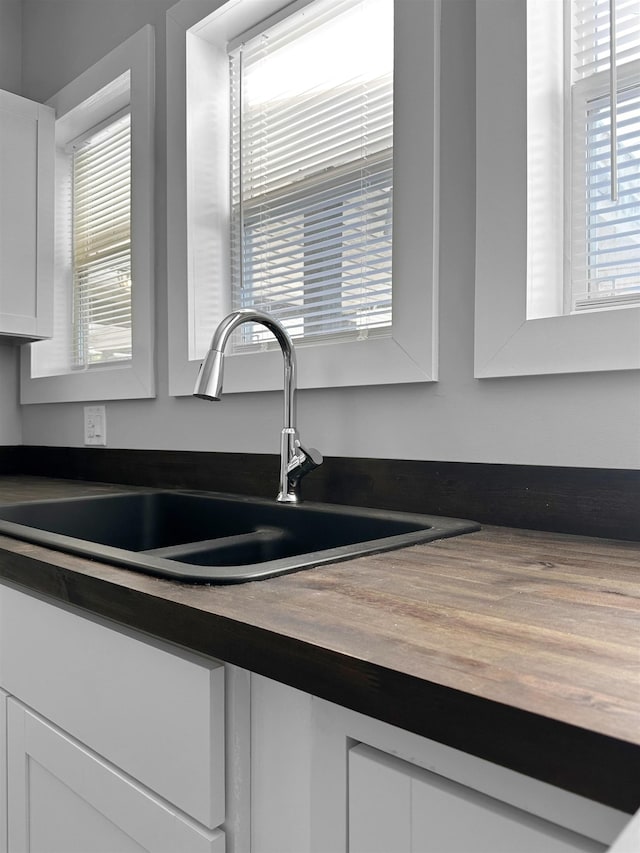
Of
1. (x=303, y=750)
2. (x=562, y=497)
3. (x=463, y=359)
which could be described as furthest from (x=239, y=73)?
(x=303, y=750)

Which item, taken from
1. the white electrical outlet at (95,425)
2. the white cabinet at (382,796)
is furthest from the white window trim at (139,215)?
the white cabinet at (382,796)

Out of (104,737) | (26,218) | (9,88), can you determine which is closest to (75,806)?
(104,737)

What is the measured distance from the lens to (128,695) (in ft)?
A: 2.37

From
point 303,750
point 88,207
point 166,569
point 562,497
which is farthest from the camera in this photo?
point 88,207

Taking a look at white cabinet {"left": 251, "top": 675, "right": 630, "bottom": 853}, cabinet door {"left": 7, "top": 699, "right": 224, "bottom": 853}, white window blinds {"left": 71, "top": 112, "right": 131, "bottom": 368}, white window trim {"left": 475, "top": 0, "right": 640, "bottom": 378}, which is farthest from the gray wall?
white cabinet {"left": 251, "top": 675, "right": 630, "bottom": 853}

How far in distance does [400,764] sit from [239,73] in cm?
181

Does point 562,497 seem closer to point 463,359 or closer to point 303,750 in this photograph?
point 463,359

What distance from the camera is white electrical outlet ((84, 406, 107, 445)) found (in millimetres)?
2064

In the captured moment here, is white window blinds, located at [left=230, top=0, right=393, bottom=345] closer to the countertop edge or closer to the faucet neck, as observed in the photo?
the faucet neck

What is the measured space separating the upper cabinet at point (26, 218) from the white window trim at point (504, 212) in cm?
155

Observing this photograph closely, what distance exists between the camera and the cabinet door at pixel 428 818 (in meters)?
0.43

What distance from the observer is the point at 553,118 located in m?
1.15

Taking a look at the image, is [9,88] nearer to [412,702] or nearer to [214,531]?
[214,531]

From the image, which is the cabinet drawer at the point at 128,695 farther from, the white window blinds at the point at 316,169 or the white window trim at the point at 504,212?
the white window blinds at the point at 316,169
